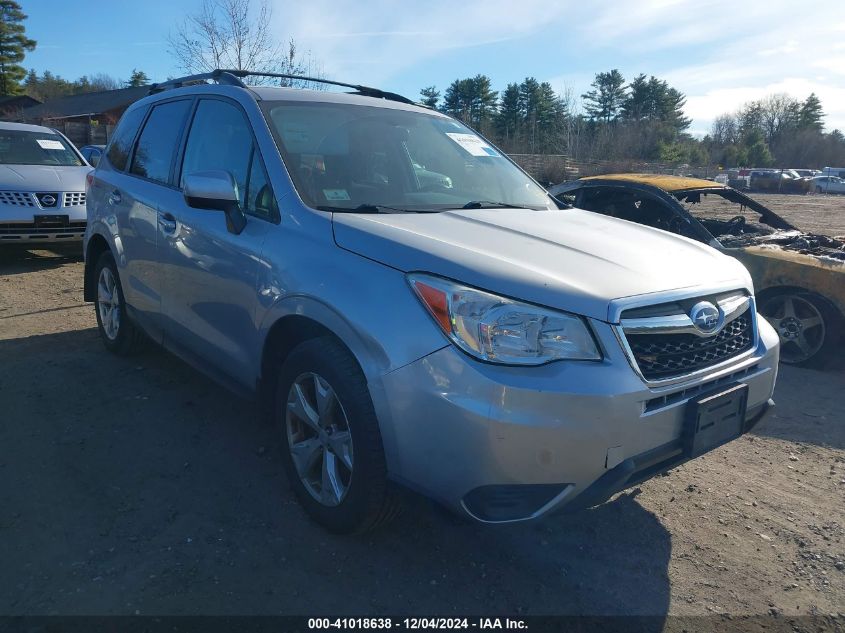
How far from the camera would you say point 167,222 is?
12.7ft

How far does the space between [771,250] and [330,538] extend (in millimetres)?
4798

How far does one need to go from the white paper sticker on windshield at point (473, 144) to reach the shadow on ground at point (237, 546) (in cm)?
213

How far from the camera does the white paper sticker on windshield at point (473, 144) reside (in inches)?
157

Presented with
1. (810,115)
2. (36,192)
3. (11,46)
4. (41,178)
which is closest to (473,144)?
(36,192)

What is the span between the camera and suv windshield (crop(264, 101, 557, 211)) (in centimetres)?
318

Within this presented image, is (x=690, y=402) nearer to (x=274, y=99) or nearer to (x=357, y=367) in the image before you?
(x=357, y=367)

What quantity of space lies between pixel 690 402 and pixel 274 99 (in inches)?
101

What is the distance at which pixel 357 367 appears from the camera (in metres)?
2.56

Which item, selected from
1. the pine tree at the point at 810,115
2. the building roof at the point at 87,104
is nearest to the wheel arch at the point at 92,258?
the building roof at the point at 87,104

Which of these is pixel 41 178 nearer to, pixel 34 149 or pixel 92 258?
pixel 34 149

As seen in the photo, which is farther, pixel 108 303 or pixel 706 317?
pixel 108 303

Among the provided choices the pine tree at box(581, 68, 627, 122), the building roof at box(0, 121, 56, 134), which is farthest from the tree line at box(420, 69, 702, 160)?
the building roof at box(0, 121, 56, 134)

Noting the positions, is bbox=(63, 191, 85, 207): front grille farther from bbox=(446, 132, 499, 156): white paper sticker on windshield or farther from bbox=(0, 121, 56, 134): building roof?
bbox=(446, 132, 499, 156): white paper sticker on windshield

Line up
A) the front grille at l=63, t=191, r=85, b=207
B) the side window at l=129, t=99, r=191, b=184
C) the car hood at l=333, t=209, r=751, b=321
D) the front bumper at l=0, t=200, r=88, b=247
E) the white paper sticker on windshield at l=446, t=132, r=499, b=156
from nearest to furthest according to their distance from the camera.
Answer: the car hood at l=333, t=209, r=751, b=321 → the white paper sticker on windshield at l=446, t=132, r=499, b=156 → the side window at l=129, t=99, r=191, b=184 → the front bumper at l=0, t=200, r=88, b=247 → the front grille at l=63, t=191, r=85, b=207
